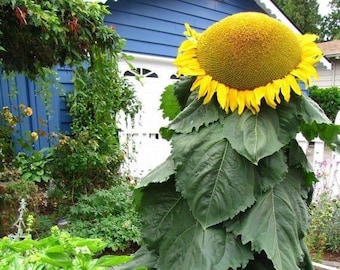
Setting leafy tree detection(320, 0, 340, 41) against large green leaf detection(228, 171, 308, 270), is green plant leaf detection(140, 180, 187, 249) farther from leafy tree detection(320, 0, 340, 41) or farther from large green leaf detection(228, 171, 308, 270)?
leafy tree detection(320, 0, 340, 41)

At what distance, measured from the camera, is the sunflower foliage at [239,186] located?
0.91 meters

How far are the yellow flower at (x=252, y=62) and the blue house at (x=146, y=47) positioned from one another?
3.70 meters

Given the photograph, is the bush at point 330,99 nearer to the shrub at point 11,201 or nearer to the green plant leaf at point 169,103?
the shrub at point 11,201

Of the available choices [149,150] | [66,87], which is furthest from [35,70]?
[149,150]

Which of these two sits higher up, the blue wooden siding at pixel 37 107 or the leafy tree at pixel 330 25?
the leafy tree at pixel 330 25

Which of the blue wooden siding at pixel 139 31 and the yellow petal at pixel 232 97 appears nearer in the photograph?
the yellow petal at pixel 232 97

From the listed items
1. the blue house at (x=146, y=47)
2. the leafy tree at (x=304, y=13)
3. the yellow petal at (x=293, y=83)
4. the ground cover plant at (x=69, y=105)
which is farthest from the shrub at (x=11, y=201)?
the leafy tree at (x=304, y=13)

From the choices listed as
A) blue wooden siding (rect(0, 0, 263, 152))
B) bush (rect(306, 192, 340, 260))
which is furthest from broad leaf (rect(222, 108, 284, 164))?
blue wooden siding (rect(0, 0, 263, 152))

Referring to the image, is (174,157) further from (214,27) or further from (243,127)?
(214,27)

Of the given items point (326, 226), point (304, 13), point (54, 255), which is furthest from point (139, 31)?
point (304, 13)

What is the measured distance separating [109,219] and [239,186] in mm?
2494

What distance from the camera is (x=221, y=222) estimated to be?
93cm

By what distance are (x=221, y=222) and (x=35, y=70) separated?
9.44ft

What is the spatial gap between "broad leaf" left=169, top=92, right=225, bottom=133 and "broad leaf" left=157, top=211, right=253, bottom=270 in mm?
263
